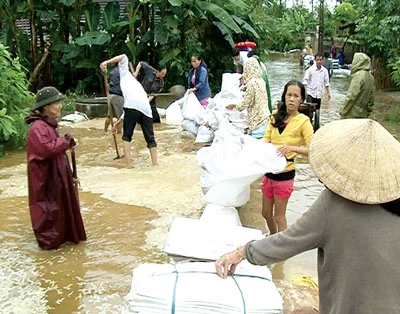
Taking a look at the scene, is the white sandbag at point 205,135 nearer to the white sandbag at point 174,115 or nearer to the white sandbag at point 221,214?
the white sandbag at point 174,115

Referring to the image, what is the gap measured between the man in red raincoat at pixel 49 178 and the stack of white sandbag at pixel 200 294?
215 cm

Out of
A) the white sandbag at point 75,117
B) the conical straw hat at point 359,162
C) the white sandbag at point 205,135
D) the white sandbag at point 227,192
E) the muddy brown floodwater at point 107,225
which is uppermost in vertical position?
the conical straw hat at point 359,162

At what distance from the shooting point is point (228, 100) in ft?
25.2

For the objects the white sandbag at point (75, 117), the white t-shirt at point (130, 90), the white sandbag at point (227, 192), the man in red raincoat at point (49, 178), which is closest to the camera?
the man in red raincoat at point (49, 178)

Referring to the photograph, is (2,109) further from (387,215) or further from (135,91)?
(387,215)

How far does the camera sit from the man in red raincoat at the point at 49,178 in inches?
167

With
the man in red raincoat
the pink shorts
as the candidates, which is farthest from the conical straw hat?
the man in red raincoat

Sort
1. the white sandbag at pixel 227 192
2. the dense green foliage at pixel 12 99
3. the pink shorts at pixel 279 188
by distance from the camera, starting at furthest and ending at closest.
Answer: the dense green foliage at pixel 12 99
the white sandbag at pixel 227 192
the pink shorts at pixel 279 188

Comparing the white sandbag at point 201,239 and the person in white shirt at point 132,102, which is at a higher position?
the person in white shirt at point 132,102

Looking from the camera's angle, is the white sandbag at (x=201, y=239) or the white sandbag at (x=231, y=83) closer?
the white sandbag at (x=201, y=239)

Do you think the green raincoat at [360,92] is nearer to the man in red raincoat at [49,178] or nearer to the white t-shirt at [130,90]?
the white t-shirt at [130,90]

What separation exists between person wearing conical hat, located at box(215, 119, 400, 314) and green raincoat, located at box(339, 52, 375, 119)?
512 cm

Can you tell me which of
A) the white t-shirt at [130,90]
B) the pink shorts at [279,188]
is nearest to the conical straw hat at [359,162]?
the pink shorts at [279,188]

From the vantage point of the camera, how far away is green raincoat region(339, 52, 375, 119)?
22.1ft
